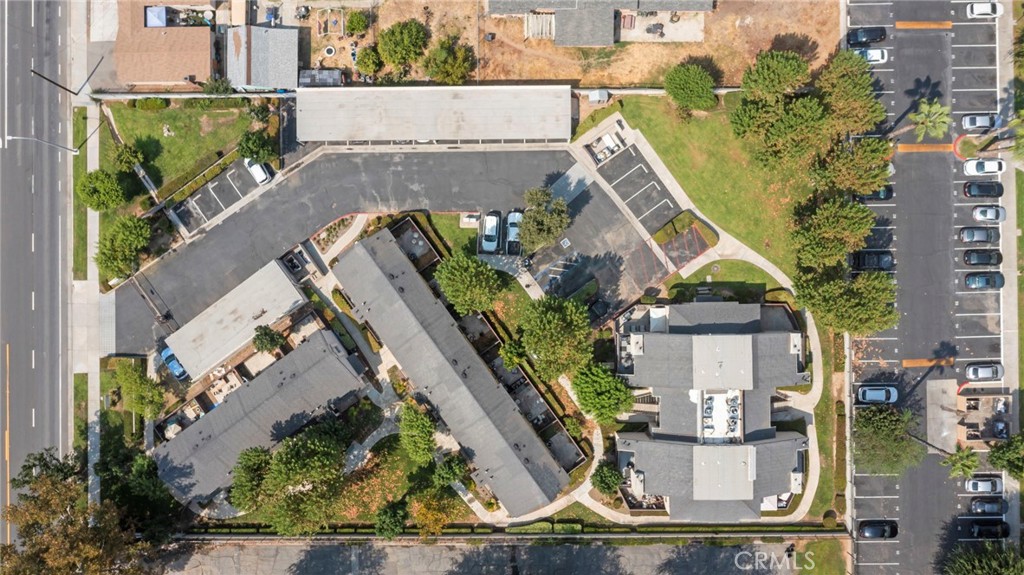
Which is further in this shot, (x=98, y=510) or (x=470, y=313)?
(x=470, y=313)

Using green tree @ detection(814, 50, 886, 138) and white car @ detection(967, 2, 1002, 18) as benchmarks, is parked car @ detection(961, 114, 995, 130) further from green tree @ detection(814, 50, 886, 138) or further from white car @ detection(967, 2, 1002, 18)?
green tree @ detection(814, 50, 886, 138)

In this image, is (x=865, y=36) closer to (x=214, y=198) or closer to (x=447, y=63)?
(x=447, y=63)

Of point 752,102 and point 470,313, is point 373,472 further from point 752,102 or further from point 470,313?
point 752,102

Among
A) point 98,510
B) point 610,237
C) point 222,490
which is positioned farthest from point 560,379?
point 98,510

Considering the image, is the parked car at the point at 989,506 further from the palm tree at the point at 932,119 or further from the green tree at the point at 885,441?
the palm tree at the point at 932,119

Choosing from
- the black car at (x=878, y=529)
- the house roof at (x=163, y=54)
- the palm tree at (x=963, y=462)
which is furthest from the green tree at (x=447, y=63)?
the black car at (x=878, y=529)

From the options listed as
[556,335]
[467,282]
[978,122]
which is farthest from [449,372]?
[978,122]

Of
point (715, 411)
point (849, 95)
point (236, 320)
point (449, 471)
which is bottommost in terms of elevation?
point (449, 471)
